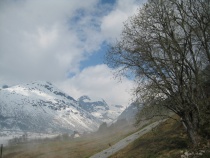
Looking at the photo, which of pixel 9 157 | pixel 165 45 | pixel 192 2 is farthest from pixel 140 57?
pixel 9 157

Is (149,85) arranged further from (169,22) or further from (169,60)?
(169,22)

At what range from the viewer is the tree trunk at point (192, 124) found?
88.9 feet

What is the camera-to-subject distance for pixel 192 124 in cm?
2750

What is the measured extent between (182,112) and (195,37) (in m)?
8.27

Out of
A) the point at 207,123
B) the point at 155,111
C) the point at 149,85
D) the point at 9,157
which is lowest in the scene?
the point at 207,123

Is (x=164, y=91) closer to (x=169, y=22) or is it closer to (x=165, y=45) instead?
(x=165, y=45)

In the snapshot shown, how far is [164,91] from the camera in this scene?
91.9ft

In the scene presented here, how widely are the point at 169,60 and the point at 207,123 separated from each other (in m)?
8.59

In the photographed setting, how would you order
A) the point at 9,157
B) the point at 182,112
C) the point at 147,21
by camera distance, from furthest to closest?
the point at 9,157 → the point at 147,21 → the point at 182,112

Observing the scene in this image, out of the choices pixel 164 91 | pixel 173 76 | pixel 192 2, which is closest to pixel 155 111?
pixel 164 91

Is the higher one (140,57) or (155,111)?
(140,57)

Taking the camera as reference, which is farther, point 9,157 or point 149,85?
point 9,157

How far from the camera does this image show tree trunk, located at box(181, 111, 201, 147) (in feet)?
88.9

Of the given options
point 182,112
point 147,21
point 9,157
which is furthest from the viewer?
point 9,157
